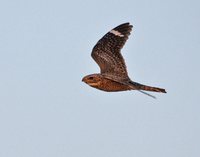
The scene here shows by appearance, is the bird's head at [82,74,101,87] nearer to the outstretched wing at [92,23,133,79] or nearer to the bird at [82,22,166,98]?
the bird at [82,22,166,98]

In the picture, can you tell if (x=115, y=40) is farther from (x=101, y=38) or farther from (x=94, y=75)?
(x=94, y=75)

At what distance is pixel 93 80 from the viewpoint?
13727 millimetres

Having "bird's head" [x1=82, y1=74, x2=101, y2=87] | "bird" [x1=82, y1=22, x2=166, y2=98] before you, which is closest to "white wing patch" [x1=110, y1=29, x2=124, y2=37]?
"bird" [x1=82, y1=22, x2=166, y2=98]

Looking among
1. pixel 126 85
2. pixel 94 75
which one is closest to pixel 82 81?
pixel 94 75

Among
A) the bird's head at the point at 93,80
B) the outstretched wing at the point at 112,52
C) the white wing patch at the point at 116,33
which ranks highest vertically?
the white wing patch at the point at 116,33

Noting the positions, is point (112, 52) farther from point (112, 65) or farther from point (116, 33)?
point (116, 33)

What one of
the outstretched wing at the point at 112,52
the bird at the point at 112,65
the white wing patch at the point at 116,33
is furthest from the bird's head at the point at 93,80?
the white wing patch at the point at 116,33

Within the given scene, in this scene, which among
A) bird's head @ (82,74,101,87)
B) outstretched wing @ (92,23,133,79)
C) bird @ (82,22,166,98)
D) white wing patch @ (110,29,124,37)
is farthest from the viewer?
white wing patch @ (110,29,124,37)

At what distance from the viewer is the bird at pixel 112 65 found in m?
13.5

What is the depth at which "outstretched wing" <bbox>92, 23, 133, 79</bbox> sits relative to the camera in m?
14.8

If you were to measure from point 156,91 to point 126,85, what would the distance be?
907 millimetres

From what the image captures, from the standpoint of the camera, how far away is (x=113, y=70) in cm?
1481

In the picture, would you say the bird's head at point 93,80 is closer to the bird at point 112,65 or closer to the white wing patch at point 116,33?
the bird at point 112,65

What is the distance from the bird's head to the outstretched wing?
0.71 m
